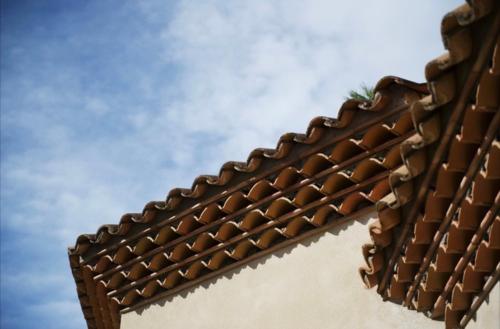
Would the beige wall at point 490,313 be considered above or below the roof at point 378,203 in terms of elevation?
below

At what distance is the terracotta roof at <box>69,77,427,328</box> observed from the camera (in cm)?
550

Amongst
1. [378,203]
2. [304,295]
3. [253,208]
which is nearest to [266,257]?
[253,208]

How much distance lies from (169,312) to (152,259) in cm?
53

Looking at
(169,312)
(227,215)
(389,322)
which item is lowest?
(389,322)

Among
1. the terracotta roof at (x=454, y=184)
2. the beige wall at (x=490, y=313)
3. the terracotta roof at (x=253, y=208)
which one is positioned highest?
the terracotta roof at (x=253, y=208)

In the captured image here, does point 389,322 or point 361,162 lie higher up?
point 361,162

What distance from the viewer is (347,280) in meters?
5.60

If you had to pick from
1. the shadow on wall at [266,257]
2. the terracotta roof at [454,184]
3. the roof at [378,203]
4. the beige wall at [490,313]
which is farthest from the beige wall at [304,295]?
the beige wall at [490,313]

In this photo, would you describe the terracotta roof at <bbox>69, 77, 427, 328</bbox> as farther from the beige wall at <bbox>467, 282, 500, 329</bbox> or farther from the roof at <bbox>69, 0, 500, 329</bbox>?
the beige wall at <bbox>467, 282, 500, 329</bbox>

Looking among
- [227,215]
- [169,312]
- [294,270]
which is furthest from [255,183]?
[169,312]

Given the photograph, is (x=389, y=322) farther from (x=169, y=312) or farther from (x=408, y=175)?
(x=169, y=312)

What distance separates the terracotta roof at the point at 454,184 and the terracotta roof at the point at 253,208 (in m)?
0.95

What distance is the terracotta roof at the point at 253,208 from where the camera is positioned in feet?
18.0

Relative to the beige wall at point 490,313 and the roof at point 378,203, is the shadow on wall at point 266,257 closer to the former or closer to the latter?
the roof at point 378,203
